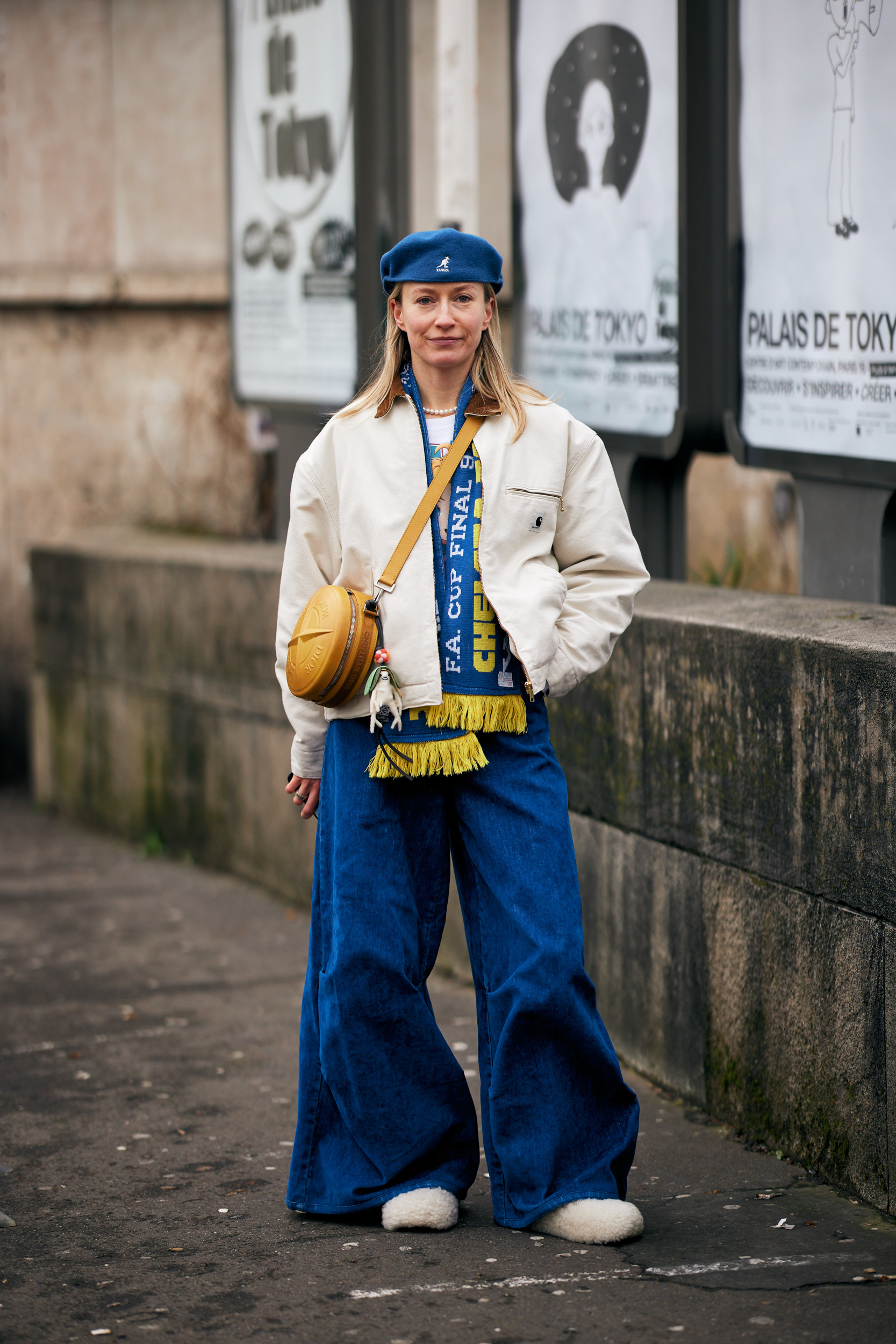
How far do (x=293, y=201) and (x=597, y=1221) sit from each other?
16.7 ft

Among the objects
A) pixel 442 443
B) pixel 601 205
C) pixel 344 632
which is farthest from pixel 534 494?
pixel 601 205

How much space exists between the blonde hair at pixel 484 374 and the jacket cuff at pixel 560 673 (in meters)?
0.44

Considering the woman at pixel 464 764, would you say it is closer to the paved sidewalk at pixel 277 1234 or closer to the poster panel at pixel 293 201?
the paved sidewalk at pixel 277 1234

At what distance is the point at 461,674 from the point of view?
3.44 m

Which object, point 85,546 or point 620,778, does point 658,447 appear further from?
point 85,546

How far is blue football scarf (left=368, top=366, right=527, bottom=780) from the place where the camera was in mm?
3426

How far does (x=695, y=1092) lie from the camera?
171 inches

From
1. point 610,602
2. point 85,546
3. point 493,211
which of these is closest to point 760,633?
point 610,602

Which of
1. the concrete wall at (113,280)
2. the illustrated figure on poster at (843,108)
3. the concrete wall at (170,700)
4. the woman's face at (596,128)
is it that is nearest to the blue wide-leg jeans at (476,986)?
the illustrated figure on poster at (843,108)

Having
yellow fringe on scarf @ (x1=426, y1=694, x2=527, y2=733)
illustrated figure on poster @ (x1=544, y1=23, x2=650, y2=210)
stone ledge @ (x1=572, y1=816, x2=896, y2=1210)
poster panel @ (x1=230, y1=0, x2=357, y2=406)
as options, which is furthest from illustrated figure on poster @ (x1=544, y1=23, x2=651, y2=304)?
yellow fringe on scarf @ (x1=426, y1=694, x2=527, y2=733)

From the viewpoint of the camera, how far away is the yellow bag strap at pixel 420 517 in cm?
341

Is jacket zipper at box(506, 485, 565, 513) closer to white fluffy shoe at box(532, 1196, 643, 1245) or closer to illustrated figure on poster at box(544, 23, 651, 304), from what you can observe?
white fluffy shoe at box(532, 1196, 643, 1245)

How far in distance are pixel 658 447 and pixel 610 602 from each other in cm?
195

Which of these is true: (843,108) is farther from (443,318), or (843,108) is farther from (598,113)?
(443,318)
